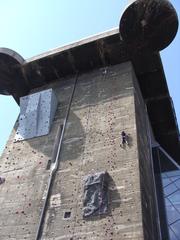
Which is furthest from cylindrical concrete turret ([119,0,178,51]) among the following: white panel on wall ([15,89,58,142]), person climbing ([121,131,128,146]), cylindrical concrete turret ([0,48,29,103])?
cylindrical concrete turret ([0,48,29,103])

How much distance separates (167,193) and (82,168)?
4.45 meters

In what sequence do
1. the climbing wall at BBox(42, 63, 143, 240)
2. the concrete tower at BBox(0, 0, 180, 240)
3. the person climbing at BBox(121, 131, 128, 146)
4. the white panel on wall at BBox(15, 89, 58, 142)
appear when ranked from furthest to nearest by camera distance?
the white panel on wall at BBox(15, 89, 58, 142)
the person climbing at BBox(121, 131, 128, 146)
the concrete tower at BBox(0, 0, 180, 240)
the climbing wall at BBox(42, 63, 143, 240)

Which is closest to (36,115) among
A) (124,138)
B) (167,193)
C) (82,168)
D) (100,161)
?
(82,168)

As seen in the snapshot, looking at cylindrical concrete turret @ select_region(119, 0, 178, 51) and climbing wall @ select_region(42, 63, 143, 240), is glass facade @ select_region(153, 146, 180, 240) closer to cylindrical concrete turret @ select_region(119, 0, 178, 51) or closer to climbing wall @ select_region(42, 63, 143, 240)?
climbing wall @ select_region(42, 63, 143, 240)

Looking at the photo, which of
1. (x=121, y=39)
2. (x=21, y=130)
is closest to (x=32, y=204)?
(x=21, y=130)

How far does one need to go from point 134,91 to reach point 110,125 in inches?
69.4

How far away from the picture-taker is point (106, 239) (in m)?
7.70

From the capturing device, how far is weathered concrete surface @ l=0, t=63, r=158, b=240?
8180mm

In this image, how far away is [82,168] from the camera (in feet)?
31.8

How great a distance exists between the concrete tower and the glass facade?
64 mm

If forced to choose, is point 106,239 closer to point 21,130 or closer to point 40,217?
point 40,217

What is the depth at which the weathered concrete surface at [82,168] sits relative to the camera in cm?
818

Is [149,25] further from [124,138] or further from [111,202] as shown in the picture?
[111,202]

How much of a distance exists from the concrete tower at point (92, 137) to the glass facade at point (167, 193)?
64mm
